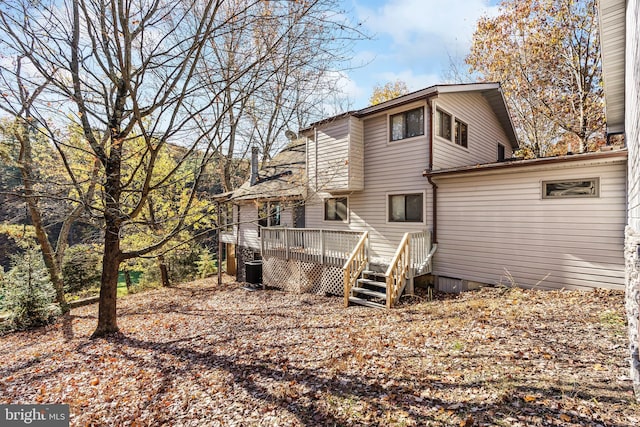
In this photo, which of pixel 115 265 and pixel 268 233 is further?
pixel 268 233

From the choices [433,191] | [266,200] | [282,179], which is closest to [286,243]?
[266,200]

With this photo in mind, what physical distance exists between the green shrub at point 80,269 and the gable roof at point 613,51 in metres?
22.3

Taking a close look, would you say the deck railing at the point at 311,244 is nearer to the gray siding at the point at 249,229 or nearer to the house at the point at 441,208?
the house at the point at 441,208

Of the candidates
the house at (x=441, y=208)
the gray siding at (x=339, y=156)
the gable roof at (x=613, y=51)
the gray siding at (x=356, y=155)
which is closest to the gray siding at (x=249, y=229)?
the house at (x=441, y=208)

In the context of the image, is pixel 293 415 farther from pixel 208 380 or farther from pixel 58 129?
pixel 58 129

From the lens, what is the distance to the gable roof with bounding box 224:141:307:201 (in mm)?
12352

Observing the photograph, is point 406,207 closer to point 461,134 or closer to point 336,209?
point 336,209

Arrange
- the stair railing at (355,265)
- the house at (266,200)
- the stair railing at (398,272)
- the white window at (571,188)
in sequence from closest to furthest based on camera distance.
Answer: the white window at (571,188) < the stair railing at (398,272) < the stair railing at (355,265) < the house at (266,200)

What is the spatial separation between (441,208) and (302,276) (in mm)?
5432

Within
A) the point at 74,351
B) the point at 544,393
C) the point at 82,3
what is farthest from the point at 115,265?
the point at 544,393

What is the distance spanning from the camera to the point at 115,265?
23.5 ft

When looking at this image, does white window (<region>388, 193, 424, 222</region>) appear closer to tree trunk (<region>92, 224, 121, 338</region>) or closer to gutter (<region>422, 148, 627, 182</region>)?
gutter (<region>422, 148, 627, 182</region>)

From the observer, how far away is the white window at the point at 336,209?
1179 cm

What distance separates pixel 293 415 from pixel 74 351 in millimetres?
6243
